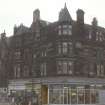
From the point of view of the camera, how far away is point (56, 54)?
204ft

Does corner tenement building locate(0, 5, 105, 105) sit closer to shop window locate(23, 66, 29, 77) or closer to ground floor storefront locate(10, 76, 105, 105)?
shop window locate(23, 66, 29, 77)

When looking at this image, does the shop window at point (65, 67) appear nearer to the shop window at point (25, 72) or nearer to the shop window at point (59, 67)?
the shop window at point (59, 67)

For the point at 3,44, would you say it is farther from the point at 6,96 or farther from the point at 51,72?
the point at 51,72

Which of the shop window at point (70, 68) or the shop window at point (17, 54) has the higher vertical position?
the shop window at point (17, 54)

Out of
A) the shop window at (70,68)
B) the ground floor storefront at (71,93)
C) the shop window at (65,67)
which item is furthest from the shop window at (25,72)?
the ground floor storefront at (71,93)

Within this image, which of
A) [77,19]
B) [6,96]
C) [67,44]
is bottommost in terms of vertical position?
[6,96]

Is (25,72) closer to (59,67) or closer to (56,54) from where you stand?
(56,54)

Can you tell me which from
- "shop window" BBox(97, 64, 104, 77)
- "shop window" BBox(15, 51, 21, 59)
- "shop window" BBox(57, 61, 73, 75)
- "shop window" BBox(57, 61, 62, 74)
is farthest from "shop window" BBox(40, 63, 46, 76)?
"shop window" BBox(97, 64, 104, 77)

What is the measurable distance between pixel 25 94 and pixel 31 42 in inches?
385

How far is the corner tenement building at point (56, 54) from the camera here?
203ft

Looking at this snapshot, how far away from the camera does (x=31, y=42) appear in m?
70.1

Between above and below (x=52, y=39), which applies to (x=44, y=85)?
below

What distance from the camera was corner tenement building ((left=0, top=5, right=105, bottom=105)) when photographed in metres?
61.8

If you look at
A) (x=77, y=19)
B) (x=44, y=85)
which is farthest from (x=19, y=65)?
(x=44, y=85)
